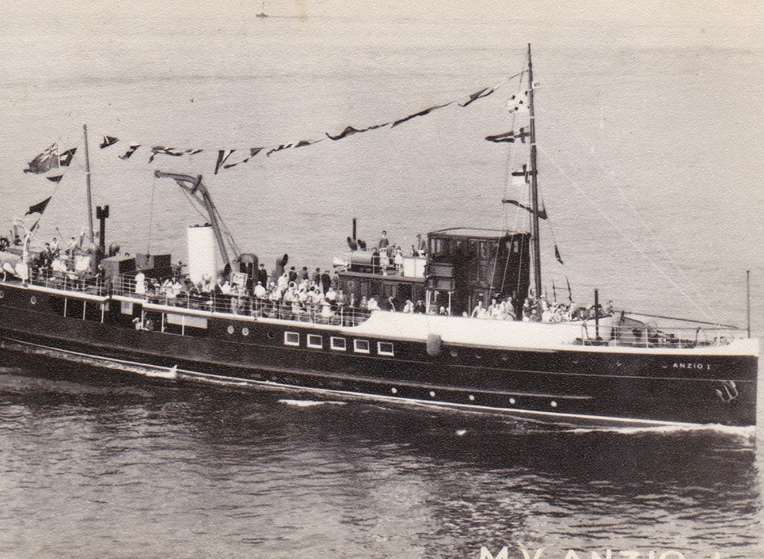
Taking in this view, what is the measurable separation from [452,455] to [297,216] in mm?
35082

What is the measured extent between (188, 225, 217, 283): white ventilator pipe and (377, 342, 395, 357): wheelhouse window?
8365mm

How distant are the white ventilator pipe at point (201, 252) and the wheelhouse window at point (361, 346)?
293 inches

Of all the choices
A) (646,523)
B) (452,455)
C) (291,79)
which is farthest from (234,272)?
(291,79)

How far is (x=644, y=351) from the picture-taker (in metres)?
34.0

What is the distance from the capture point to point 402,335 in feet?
122

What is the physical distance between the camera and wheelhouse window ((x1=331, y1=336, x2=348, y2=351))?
38312mm

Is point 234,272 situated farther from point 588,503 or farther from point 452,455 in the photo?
point 588,503

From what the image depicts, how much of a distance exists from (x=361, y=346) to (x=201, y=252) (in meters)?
8.66

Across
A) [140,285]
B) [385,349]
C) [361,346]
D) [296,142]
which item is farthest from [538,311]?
[140,285]

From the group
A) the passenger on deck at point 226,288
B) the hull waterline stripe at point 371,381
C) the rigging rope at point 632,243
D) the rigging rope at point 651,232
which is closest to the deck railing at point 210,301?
the passenger on deck at point 226,288

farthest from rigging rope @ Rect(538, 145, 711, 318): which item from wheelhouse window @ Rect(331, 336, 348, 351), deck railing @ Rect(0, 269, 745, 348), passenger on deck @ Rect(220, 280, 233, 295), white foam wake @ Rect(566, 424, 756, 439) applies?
passenger on deck @ Rect(220, 280, 233, 295)

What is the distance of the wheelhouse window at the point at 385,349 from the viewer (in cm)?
3744

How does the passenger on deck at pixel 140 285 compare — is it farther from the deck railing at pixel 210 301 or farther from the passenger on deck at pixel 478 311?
the passenger on deck at pixel 478 311

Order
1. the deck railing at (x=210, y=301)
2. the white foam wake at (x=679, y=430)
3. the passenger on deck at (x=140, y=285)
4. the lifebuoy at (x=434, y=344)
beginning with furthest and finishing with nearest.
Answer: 1. the passenger on deck at (x=140, y=285)
2. the deck railing at (x=210, y=301)
3. the lifebuoy at (x=434, y=344)
4. the white foam wake at (x=679, y=430)
